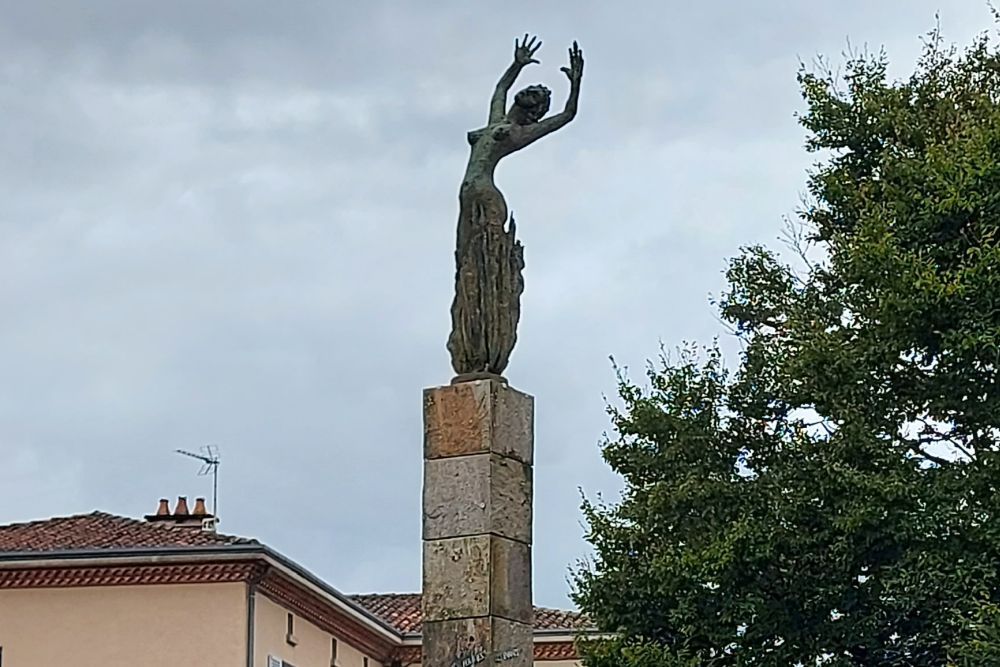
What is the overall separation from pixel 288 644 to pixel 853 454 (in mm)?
10290

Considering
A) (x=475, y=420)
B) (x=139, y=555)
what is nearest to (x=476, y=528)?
(x=475, y=420)

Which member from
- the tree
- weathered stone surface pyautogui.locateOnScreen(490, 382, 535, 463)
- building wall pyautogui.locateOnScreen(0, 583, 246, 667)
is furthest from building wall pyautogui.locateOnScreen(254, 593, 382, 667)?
weathered stone surface pyautogui.locateOnScreen(490, 382, 535, 463)

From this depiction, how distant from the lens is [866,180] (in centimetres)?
2275

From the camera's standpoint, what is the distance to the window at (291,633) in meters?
27.9

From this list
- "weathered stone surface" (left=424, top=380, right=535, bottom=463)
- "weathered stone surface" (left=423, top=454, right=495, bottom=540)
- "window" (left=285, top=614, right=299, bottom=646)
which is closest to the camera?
"weathered stone surface" (left=423, top=454, right=495, bottom=540)

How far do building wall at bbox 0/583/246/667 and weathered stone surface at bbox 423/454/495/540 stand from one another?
45.0ft

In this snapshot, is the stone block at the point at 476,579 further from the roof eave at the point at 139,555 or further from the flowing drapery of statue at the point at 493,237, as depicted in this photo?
the roof eave at the point at 139,555

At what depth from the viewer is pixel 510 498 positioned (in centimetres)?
1309

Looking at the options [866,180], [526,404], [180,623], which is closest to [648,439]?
[866,180]

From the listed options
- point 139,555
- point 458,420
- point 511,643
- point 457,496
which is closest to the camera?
point 511,643

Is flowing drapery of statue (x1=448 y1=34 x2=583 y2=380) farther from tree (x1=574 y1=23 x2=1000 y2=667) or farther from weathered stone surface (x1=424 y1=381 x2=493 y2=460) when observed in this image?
tree (x1=574 y1=23 x2=1000 y2=667)

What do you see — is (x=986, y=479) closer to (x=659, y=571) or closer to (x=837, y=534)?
(x=837, y=534)

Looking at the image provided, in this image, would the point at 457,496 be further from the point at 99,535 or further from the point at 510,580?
the point at 99,535

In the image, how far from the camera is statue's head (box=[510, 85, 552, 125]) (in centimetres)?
1377
